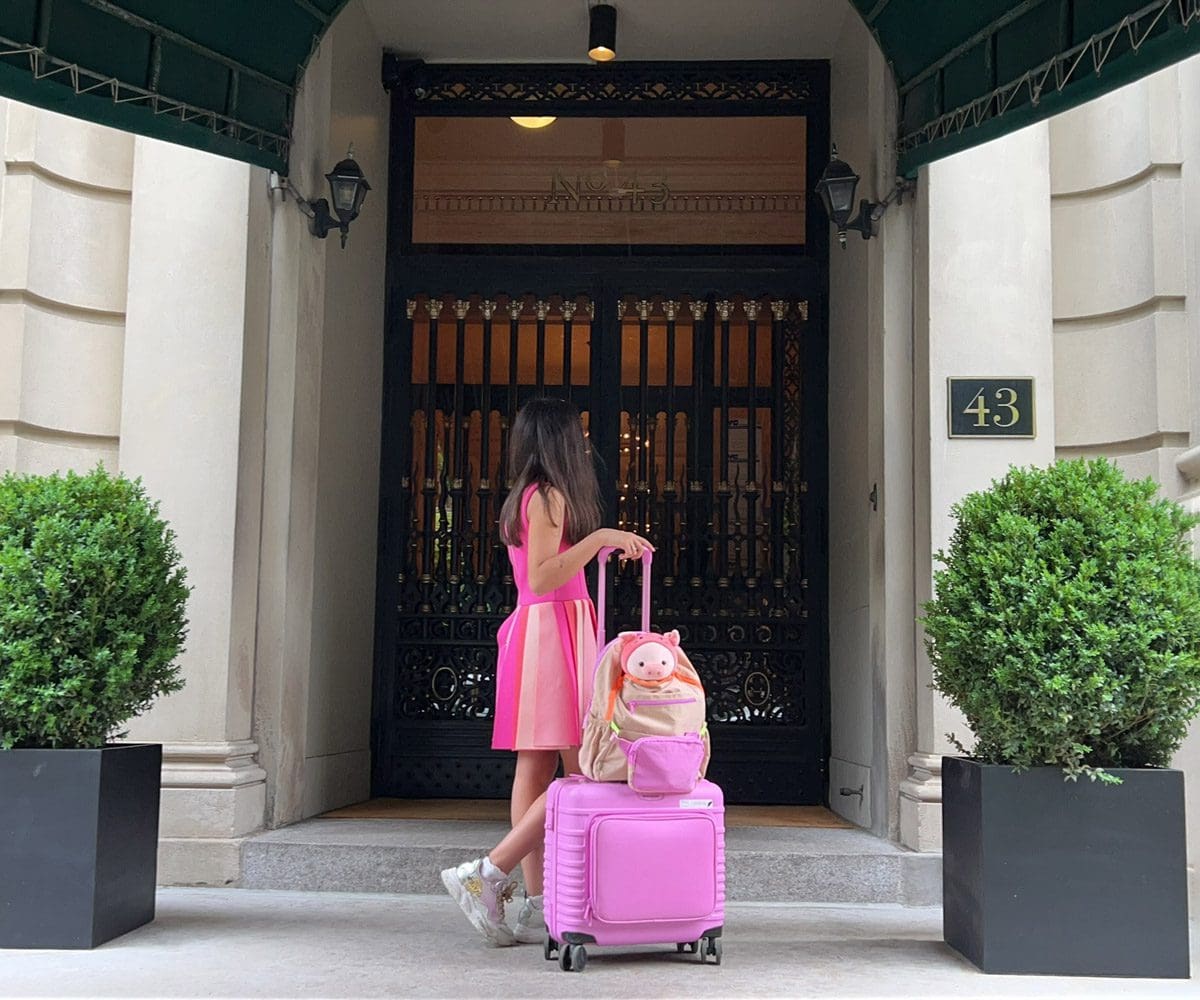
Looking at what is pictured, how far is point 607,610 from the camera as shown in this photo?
8703 millimetres

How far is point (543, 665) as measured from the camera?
17.4 feet

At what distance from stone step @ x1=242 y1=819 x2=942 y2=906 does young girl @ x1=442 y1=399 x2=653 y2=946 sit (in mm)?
1075

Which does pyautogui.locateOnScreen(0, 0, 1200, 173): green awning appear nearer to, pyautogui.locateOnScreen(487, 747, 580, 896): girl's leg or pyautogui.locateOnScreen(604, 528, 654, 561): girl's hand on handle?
pyautogui.locateOnScreen(604, 528, 654, 561): girl's hand on handle

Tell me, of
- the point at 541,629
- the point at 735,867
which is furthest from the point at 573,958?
the point at 735,867

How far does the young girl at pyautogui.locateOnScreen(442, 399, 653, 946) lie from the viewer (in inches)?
204

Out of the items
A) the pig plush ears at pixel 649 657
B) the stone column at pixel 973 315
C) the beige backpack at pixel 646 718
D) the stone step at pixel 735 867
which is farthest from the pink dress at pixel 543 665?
the stone column at pixel 973 315

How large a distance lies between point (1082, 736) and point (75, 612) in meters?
3.62

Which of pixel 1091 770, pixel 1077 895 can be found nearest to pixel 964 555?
pixel 1091 770

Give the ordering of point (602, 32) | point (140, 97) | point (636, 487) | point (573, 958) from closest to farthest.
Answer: point (573, 958), point (140, 97), point (602, 32), point (636, 487)

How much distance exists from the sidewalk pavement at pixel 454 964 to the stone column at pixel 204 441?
0.60 m

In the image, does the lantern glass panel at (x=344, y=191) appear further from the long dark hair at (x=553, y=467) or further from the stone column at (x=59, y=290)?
the long dark hair at (x=553, y=467)

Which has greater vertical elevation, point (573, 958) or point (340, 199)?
point (340, 199)

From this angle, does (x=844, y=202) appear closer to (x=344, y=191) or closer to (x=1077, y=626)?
(x=344, y=191)

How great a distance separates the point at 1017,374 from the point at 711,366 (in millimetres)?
2804
